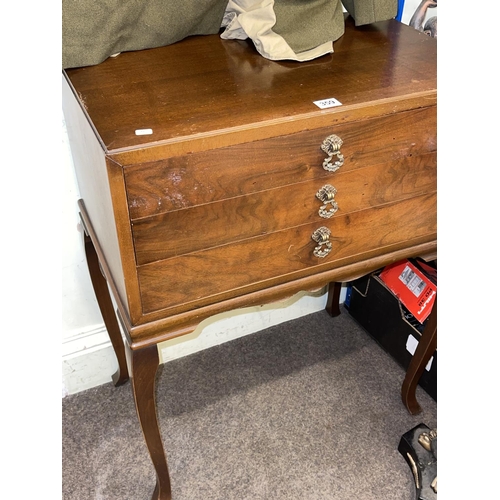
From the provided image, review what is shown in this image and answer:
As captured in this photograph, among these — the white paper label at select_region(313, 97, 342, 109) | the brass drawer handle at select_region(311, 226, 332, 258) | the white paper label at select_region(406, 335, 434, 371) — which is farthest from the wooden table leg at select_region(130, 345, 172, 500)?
the white paper label at select_region(406, 335, 434, 371)

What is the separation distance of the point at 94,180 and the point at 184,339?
2.43ft

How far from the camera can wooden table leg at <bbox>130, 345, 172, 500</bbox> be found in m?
0.90

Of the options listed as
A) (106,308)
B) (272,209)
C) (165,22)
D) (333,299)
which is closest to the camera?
(272,209)

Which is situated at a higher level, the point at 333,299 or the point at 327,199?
the point at 327,199

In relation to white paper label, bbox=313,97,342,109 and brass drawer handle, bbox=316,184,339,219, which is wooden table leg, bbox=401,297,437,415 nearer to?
brass drawer handle, bbox=316,184,339,219

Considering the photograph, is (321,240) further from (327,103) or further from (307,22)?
(307,22)

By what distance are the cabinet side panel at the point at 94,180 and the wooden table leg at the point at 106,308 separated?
149mm

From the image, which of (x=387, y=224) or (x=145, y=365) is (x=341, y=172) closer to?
(x=387, y=224)

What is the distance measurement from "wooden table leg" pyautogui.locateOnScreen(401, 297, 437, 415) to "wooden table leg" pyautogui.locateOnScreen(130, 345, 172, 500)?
2.00ft

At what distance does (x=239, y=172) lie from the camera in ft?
2.59

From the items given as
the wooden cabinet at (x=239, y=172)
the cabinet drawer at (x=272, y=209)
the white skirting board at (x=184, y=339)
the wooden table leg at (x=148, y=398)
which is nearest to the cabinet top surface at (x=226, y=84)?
the wooden cabinet at (x=239, y=172)

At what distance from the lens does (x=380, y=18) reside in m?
1.08

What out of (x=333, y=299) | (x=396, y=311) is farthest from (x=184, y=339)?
(x=396, y=311)
